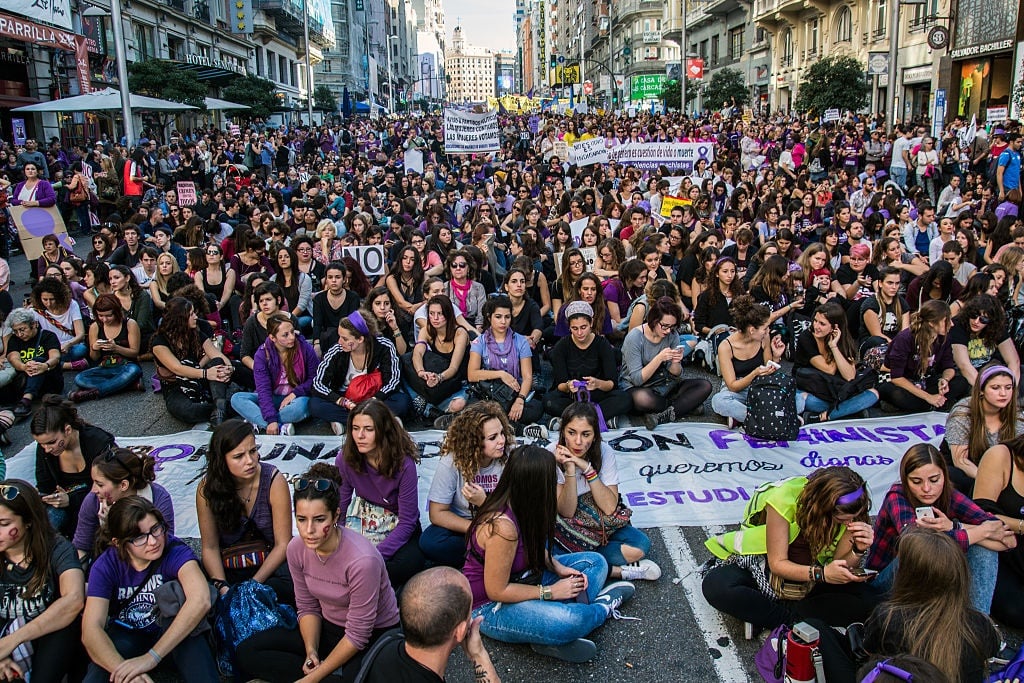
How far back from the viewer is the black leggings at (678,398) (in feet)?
23.5

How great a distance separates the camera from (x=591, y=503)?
180 inches

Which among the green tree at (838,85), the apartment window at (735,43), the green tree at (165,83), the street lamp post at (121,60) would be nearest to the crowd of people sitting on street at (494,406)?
the street lamp post at (121,60)

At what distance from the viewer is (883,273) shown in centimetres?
798

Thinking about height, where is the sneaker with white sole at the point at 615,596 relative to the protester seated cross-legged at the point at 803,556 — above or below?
below

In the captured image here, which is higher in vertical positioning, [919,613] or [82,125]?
[82,125]

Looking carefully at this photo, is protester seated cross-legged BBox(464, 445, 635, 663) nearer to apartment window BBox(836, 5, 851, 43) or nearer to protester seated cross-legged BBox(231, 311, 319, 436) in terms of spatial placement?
protester seated cross-legged BBox(231, 311, 319, 436)

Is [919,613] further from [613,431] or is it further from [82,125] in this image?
[82,125]

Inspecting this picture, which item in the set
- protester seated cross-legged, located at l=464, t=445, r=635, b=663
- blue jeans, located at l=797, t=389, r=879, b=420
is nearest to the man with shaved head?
protester seated cross-legged, located at l=464, t=445, r=635, b=663

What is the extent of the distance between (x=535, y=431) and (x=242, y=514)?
3.19m

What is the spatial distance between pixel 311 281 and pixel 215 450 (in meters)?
5.94

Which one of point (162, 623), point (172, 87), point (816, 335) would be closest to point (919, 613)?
point (162, 623)

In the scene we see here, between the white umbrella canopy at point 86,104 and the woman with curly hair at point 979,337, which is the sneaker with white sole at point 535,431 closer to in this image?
the woman with curly hair at point 979,337

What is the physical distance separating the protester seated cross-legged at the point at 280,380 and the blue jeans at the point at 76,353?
249 cm

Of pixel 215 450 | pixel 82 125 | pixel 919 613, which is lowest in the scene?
pixel 919 613
